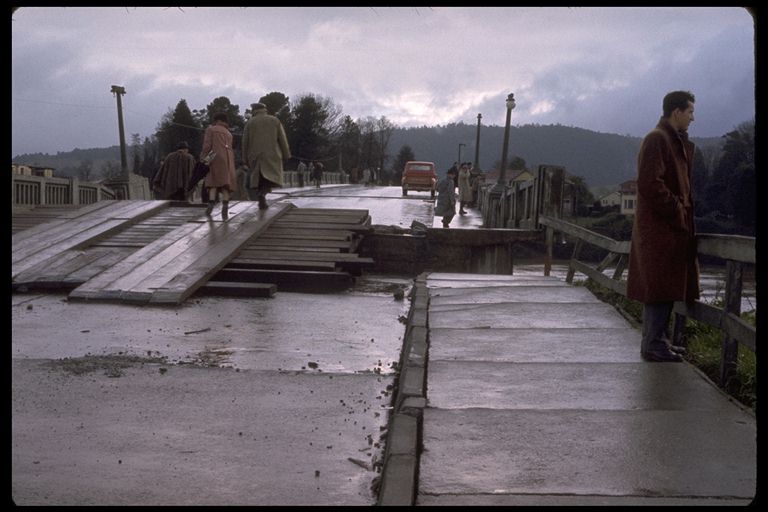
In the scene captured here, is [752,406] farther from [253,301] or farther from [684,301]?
[253,301]

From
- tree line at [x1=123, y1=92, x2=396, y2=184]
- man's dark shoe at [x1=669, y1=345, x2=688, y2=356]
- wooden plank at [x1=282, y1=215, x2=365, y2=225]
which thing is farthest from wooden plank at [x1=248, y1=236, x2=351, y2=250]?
tree line at [x1=123, y1=92, x2=396, y2=184]

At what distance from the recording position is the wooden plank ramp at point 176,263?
8469 mm

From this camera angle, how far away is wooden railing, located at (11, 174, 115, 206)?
17.1m

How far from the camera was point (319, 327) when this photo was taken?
25.2ft

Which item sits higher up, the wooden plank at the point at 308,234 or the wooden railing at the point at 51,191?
the wooden railing at the point at 51,191

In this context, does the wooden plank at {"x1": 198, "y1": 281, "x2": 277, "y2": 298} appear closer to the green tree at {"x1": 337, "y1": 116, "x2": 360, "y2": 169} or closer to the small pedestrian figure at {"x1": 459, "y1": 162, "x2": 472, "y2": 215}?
the small pedestrian figure at {"x1": 459, "y1": 162, "x2": 472, "y2": 215}

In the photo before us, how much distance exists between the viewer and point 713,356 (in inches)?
232

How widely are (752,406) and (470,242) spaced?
1074 centimetres

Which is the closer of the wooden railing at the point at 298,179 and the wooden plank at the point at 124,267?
the wooden plank at the point at 124,267

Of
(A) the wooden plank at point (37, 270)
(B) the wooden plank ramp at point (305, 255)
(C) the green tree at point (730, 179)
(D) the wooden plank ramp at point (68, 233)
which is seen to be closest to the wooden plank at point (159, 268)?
(B) the wooden plank ramp at point (305, 255)

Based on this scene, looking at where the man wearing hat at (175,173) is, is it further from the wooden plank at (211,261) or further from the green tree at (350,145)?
the green tree at (350,145)

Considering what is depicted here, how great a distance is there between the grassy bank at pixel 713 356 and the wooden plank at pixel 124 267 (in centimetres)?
521
